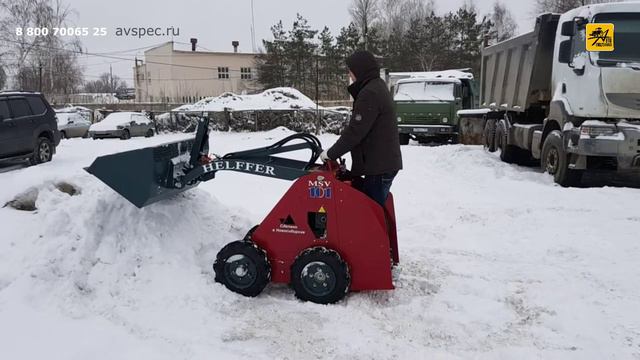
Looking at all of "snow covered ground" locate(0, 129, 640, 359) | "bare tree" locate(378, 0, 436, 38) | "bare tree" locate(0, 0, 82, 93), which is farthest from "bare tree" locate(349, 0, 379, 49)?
"snow covered ground" locate(0, 129, 640, 359)

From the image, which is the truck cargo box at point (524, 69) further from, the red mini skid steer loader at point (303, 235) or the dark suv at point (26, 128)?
the dark suv at point (26, 128)

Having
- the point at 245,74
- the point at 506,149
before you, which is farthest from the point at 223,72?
the point at 506,149

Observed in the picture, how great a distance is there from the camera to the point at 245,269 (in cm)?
411

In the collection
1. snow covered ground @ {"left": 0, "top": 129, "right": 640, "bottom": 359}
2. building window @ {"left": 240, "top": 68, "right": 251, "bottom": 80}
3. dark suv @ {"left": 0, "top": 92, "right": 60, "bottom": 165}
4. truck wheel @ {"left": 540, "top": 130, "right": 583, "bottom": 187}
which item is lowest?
snow covered ground @ {"left": 0, "top": 129, "right": 640, "bottom": 359}

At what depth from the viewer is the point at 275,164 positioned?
4.40 metres

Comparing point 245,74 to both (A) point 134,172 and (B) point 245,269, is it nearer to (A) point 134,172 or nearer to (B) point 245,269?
(A) point 134,172

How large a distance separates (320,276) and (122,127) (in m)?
22.5

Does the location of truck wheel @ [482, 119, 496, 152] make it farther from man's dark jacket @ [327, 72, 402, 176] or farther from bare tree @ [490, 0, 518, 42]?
bare tree @ [490, 0, 518, 42]

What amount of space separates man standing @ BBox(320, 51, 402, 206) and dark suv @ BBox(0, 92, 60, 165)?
10356mm

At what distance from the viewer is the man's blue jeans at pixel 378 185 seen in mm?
4320

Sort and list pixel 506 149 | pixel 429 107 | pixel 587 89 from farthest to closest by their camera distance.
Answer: pixel 429 107 → pixel 506 149 → pixel 587 89

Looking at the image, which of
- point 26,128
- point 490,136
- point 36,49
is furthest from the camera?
point 36,49

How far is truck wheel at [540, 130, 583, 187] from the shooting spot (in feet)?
29.6

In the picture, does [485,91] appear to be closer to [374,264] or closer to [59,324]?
[374,264]
